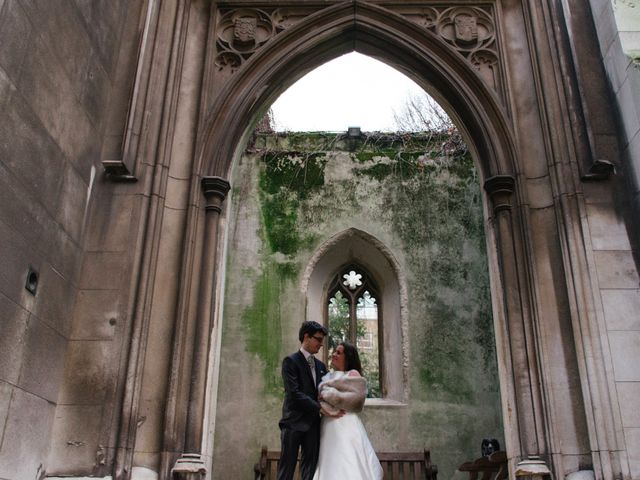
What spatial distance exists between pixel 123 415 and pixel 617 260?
4.13 meters

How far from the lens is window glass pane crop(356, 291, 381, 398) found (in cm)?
984

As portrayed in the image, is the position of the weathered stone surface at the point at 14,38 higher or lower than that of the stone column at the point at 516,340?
higher

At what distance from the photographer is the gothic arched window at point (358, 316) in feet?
32.4

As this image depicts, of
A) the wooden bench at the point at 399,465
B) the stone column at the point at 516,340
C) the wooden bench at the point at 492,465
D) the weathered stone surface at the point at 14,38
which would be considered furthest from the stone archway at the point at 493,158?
the wooden bench at the point at 399,465

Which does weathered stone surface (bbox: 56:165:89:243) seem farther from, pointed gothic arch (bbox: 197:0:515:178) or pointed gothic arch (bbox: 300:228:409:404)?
pointed gothic arch (bbox: 300:228:409:404)

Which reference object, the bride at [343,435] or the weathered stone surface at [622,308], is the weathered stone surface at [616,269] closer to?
the weathered stone surface at [622,308]

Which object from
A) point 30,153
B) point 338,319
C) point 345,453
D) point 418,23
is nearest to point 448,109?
point 418,23

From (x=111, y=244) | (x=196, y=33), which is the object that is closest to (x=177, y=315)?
(x=111, y=244)

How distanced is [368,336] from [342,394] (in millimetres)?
5562

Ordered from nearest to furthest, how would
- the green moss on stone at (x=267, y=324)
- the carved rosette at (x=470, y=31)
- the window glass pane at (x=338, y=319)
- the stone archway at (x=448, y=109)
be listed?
1. the stone archway at (x=448, y=109)
2. the carved rosette at (x=470, y=31)
3. the green moss on stone at (x=267, y=324)
4. the window glass pane at (x=338, y=319)

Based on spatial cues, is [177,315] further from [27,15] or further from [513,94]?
[513,94]

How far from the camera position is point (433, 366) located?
30.1 ft

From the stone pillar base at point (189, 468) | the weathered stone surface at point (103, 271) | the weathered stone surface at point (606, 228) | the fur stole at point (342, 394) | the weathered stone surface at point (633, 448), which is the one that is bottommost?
the stone pillar base at point (189, 468)

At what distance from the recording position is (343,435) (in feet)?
14.7
